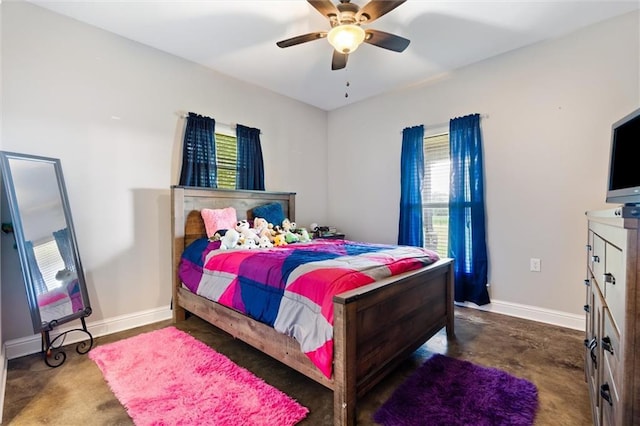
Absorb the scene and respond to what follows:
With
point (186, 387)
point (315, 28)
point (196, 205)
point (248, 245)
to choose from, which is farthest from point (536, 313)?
point (196, 205)

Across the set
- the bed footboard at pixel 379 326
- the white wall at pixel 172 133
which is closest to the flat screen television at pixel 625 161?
the bed footboard at pixel 379 326

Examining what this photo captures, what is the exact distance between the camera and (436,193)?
11.7 ft

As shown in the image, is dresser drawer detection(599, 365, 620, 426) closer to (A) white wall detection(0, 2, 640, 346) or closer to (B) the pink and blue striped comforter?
(B) the pink and blue striped comforter

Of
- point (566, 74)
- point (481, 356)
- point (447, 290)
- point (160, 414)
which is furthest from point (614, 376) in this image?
point (566, 74)

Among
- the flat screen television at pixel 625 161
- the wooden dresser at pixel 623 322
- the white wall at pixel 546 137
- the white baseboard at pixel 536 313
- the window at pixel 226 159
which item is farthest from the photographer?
the window at pixel 226 159

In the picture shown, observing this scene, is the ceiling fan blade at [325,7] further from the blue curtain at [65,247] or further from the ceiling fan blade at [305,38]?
the blue curtain at [65,247]

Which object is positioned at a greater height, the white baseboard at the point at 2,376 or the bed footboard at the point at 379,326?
the bed footboard at the point at 379,326

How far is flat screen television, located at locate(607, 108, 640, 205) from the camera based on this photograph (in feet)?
3.89

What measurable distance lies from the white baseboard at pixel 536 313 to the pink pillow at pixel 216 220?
2743 mm

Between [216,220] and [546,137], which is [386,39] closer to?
[546,137]

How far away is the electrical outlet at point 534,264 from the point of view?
9.48 ft

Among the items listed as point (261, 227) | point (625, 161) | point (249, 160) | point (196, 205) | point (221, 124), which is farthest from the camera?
point (249, 160)

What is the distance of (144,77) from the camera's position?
9.46 ft

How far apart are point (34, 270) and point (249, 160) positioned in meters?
2.23
